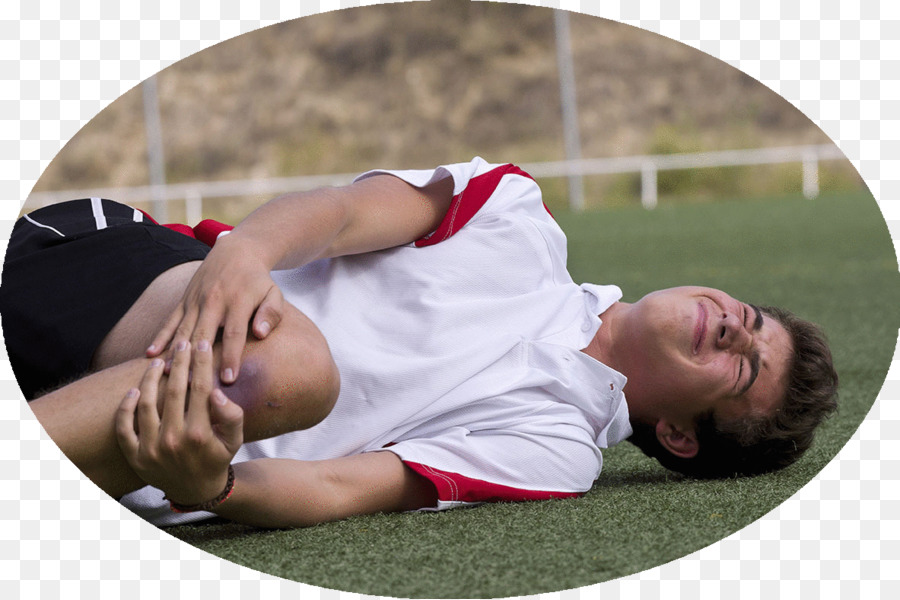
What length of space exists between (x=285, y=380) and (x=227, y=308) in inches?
3.5

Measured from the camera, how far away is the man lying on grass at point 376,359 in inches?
36.9

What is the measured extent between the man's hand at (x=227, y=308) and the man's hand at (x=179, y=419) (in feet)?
0.06

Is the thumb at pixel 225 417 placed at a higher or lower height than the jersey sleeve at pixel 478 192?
lower

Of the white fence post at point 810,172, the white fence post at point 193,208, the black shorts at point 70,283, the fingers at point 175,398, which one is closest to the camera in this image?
the fingers at point 175,398

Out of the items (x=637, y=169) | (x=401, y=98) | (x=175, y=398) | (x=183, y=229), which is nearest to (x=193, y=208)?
(x=401, y=98)

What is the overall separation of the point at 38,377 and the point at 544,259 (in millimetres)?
652

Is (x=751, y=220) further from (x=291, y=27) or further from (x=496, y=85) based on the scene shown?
(x=291, y=27)

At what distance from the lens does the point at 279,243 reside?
1.07 metres

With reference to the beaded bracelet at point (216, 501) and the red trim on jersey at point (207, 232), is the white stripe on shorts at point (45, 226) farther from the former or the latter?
the beaded bracelet at point (216, 501)

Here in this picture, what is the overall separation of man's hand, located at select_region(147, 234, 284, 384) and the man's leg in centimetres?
1

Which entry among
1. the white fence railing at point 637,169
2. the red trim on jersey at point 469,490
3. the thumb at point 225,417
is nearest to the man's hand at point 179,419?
the thumb at point 225,417

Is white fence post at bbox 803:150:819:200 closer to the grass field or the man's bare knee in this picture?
the grass field

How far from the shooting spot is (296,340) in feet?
3.15

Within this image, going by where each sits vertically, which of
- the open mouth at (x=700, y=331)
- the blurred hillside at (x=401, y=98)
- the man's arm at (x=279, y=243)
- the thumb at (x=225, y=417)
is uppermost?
the man's arm at (x=279, y=243)
